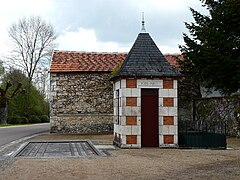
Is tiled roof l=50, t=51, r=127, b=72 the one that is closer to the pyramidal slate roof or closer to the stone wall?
the stone wall

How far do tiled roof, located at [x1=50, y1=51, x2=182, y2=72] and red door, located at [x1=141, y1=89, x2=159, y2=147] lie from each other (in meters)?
11.5

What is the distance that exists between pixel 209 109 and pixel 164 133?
30.5ft

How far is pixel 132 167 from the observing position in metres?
10.6

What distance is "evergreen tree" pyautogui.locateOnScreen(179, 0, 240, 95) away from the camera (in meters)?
21.5

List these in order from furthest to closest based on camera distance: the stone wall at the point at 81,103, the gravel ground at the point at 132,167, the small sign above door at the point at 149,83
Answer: the stone wall at the point at 81,103, the small sign above door at the point at 149,83, the gravel ground at the point at 132,167

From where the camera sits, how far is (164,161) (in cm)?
1185

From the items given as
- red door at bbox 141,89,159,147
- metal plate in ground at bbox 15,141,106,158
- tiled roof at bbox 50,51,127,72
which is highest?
tiled roof at bbox 50,51,127,72

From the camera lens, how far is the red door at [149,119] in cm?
1616

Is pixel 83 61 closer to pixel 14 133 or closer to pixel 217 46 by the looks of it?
pixel 14 133

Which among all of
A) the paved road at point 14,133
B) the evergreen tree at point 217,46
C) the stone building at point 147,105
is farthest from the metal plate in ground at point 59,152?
the evergreen tree at point 217,46

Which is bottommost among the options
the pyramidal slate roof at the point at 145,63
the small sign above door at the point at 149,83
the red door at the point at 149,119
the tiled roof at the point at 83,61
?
the red door at the point at 149,119

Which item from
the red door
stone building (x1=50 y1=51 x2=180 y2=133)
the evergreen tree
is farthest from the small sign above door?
stone building (x1=50 y1=51 x2=180 y2=133)

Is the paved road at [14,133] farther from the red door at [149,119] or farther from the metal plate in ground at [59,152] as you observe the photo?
the red door at [149,119]

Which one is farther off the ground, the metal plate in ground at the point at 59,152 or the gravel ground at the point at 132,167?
the gravel ground at the point at 132,167
